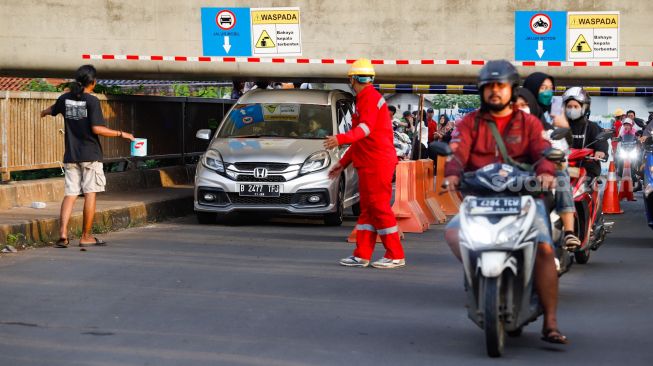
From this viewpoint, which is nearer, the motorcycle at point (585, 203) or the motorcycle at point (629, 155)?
the motorcycle at point (585, 203)

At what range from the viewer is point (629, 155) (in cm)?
2709

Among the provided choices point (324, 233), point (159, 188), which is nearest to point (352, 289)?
point (324, 233)

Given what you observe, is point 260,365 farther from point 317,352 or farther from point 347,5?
point 347,5

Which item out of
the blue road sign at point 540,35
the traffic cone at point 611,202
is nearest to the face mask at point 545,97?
the blue road sign at point 540,35

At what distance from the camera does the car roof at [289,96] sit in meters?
17.8

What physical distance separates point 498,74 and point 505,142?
441 millimetres

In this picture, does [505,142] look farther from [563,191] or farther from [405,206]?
[405,206]

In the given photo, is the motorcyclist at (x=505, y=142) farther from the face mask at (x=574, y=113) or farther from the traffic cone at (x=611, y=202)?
the traffic cone at (x=611, y=202)

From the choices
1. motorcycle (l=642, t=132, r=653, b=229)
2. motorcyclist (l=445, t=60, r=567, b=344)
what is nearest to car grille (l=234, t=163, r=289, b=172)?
motorcycle (l=642, t=132, r=653, b=229)

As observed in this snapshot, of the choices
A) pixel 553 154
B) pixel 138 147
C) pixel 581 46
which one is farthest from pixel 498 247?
pixel 581 46

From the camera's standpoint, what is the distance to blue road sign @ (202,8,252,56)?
19953 mm

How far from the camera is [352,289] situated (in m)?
10.3

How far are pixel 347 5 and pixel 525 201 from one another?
13289 millimetres

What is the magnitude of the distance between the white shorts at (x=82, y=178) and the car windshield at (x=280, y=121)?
4.05m
